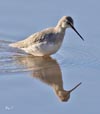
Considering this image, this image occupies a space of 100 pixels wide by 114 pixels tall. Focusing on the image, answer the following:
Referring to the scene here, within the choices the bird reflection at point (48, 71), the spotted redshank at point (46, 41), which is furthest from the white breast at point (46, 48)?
the bird reflection at point (48, 71)

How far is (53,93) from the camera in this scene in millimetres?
8758

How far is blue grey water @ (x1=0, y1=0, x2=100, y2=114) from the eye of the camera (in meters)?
8.35

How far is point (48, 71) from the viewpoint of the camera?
963 cm

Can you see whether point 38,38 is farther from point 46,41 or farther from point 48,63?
point 48,63

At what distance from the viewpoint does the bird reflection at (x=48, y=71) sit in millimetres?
8891

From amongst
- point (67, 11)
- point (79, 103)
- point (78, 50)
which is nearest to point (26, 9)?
point (67, 11)

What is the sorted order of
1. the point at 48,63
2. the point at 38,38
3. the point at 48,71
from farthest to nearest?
the point at 38,38
the point at 48,63
the point at 48,71

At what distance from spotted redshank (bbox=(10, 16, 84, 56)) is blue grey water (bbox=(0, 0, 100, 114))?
151 millimetres

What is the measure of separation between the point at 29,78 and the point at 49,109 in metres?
1.11

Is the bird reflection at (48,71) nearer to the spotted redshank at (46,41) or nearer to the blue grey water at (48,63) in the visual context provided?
the blue grey water at (48,63)

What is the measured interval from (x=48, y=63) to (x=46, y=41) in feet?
1.23

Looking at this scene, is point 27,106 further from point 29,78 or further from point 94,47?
point 94,47

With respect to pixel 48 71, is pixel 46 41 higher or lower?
higher

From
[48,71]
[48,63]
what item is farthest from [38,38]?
[48,71]
